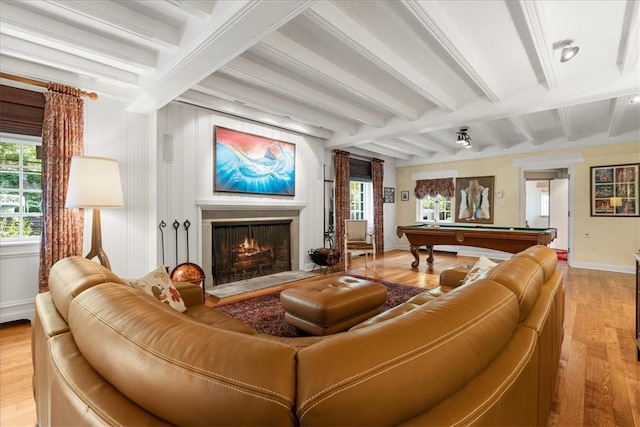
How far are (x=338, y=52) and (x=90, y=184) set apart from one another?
250 cm

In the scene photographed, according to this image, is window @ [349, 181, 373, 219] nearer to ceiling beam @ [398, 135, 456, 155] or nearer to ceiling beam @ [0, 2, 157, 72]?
ceiling beam @ [398, 135, 456, 155]

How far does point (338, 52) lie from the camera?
8.45ft

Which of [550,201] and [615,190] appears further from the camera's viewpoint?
[550,201]

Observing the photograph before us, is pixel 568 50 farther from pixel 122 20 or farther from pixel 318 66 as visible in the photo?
pixel 122 20

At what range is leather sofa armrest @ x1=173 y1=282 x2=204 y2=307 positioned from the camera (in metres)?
1.95

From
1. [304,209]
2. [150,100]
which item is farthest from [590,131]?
[150,100]

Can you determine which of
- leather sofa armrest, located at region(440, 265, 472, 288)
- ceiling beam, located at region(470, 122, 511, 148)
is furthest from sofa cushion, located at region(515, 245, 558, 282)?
ceiling beam, located at region(470, 122, 511, 148)

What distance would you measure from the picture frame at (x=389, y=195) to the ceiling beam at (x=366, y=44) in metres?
4.23

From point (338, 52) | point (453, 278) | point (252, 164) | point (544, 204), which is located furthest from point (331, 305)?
point (544, 204)

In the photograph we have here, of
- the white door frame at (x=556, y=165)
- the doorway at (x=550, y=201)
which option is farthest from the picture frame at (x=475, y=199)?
the doorway at (x=550, y=201)

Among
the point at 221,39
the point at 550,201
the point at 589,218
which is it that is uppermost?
the point at 221,39

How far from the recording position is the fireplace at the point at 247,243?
156 inches

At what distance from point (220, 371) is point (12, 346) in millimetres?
3027

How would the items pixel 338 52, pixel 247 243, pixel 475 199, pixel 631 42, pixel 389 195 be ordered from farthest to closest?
1. pixel 389 195
2. pixel 475 199
3. pixel 247 243
4. pixel 338 52
5. pixel 631 42
